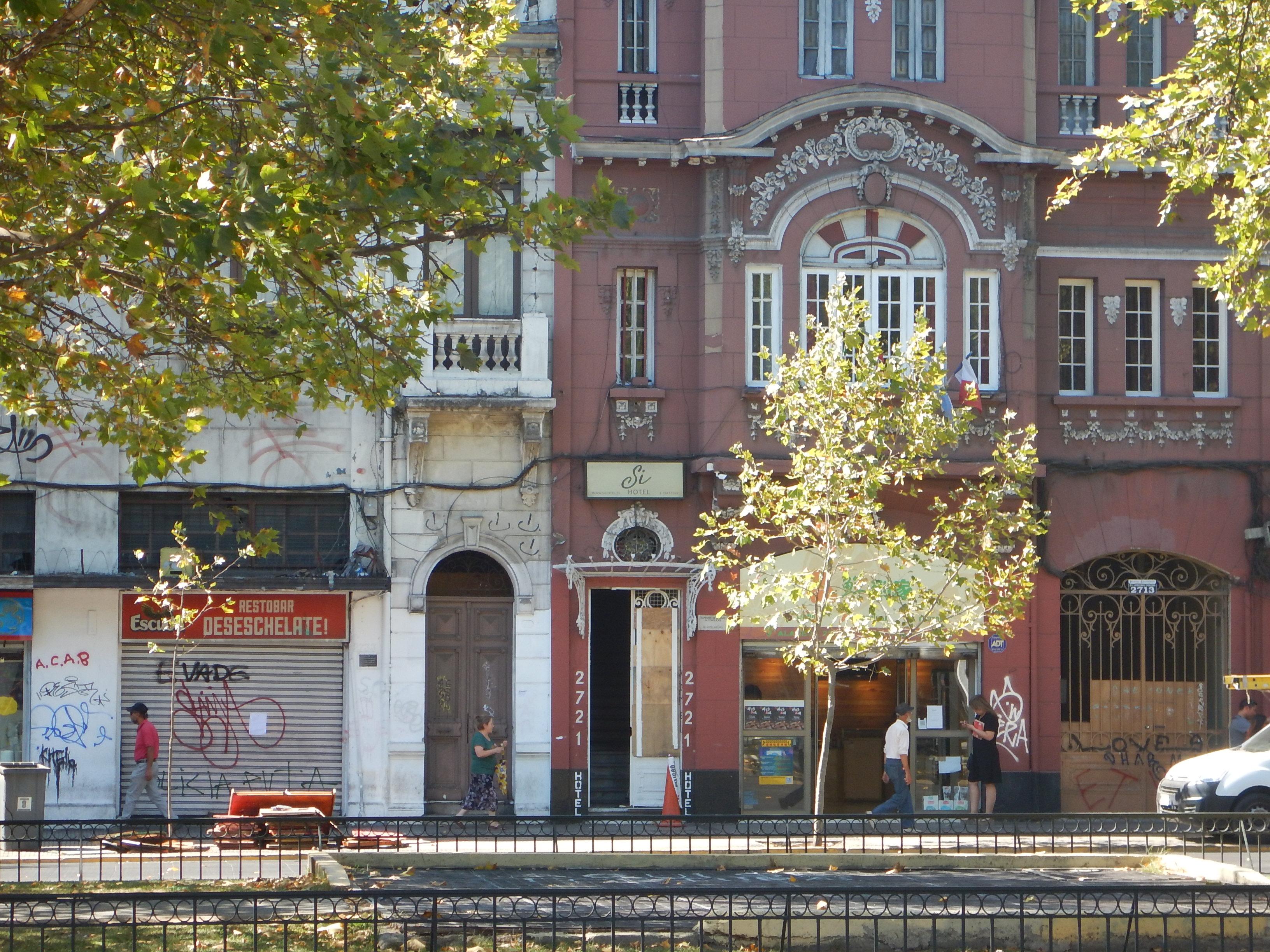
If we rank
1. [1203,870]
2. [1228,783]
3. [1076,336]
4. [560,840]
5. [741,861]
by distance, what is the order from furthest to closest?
[1076,336]
[1228,783]
[560,840]
[741,861]
[1203,870]

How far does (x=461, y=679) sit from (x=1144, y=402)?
10.1m

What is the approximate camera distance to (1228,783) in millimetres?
18812

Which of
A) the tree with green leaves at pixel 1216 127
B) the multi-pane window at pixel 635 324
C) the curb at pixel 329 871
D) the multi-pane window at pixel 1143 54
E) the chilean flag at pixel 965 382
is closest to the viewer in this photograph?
the tree with green leaves at pixel 1216 127

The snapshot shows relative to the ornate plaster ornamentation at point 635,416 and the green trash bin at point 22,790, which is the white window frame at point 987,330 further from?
the green trash bin at point 22,790

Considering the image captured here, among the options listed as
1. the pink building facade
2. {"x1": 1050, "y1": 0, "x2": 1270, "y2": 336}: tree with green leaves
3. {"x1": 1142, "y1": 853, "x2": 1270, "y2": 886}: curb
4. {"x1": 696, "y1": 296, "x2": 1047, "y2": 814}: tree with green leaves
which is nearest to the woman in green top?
the pink building facade

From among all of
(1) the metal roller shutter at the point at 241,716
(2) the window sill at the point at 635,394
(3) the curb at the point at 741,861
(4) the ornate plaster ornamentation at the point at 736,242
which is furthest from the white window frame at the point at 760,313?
(3) the curb at the point at 741,861

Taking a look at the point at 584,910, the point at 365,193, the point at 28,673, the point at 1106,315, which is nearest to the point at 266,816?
the point at 584,910

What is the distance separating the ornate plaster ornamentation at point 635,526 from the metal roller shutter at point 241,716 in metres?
3.88

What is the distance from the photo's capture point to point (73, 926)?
9.21 meters

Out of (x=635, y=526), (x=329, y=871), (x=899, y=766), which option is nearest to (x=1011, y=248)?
(x=635, y=526)

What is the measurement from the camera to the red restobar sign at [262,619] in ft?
71.9

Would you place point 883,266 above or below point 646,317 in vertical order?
above

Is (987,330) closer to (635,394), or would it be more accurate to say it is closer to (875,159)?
(875,159)

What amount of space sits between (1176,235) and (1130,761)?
7339 mm
